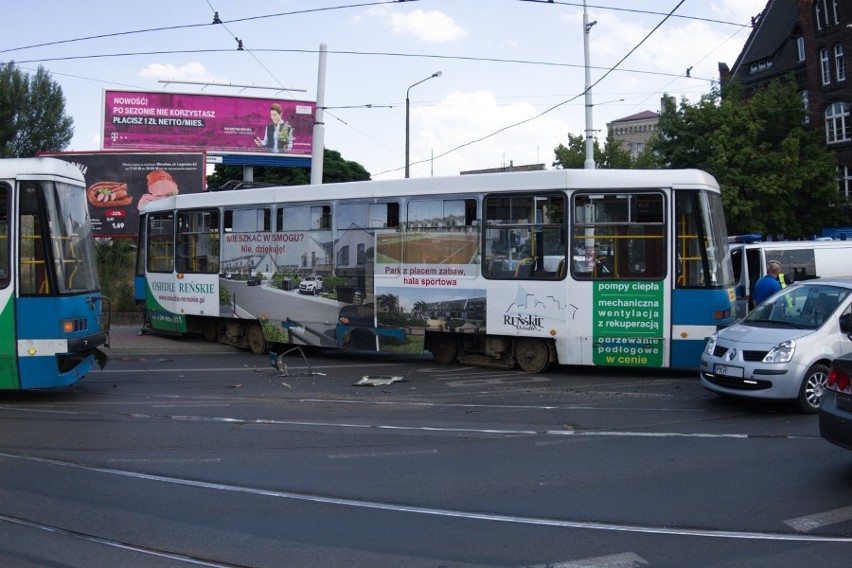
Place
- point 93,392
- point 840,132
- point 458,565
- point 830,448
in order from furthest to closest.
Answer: point 840,132 < point 93,392 < point 830,448 < point 458,565

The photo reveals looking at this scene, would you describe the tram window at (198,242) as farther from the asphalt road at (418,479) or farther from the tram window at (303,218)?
the asphalt road at (418,479)

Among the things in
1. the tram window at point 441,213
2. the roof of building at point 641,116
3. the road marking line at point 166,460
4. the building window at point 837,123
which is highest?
the roof of building at point 641,116

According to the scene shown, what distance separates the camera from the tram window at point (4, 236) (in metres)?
10.8

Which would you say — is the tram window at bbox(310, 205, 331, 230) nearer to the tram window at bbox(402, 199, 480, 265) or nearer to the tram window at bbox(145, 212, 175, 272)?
the tram window at bbox(402, 199, 480, 265)

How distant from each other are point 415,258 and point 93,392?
5586mm

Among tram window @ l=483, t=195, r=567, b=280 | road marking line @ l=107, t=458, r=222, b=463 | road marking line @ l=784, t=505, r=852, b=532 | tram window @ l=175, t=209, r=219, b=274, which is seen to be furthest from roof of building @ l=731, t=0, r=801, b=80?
road marking line @ l=107, t=458, r=222, b=463

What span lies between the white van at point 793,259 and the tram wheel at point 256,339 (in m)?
12.5

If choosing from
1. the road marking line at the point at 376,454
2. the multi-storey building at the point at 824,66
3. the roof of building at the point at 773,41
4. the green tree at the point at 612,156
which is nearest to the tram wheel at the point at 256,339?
the road marking line at the point at 376,454

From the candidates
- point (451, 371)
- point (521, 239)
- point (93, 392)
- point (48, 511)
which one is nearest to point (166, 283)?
point (93, 392)

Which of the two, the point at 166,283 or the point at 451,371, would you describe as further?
the point at 166,283

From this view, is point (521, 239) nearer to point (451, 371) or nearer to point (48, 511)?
point (451, 371)

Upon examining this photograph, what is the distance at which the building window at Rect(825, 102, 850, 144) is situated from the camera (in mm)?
40406

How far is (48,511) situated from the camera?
6.32 meters

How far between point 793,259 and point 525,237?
39.0ft
